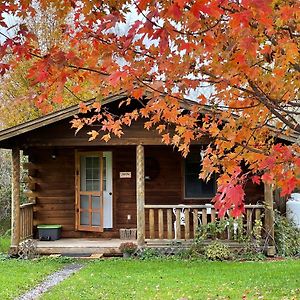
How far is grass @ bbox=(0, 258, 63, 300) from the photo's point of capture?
8398 mm

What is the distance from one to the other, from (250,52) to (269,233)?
8.35m

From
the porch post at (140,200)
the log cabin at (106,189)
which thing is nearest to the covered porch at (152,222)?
the porch post at (140,200)

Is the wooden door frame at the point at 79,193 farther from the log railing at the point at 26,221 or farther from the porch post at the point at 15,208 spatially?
the porch post at the point at 15,208

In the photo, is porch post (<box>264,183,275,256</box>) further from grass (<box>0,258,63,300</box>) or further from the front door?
grass (<box>0,258,63,300</box>)

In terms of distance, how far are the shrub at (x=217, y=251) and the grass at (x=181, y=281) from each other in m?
0.44

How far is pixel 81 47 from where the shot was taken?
547cm

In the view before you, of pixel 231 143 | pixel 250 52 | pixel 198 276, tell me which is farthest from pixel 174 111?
pixel 198 276

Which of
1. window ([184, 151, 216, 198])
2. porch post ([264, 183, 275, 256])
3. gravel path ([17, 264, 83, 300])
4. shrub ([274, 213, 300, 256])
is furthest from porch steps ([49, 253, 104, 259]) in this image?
shrub ([274, 213, 300, 256])

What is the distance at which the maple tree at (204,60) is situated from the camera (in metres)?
3.90

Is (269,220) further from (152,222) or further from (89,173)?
(89,173)

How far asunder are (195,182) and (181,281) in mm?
4867

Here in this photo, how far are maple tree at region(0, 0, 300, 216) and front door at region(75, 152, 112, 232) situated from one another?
315 inches

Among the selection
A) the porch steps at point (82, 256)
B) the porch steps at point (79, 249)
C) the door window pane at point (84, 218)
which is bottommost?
the porch steps at point (82, 256)

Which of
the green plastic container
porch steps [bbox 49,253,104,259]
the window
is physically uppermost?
the window
